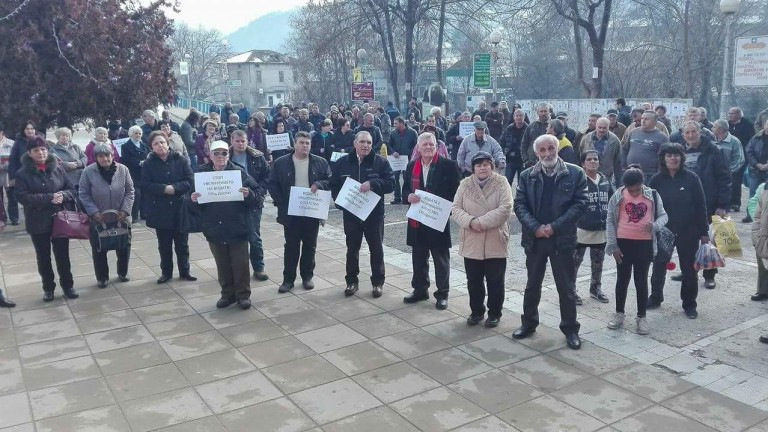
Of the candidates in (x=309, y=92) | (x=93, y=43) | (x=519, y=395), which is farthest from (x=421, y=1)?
(x=519, y=395)

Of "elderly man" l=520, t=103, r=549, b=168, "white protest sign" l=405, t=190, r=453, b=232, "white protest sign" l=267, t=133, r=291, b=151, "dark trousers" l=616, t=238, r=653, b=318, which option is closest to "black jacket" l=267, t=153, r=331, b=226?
"white protest sign" l=405, t=190, r=453, b=232

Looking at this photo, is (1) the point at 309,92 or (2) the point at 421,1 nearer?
(2) the point at 421,1

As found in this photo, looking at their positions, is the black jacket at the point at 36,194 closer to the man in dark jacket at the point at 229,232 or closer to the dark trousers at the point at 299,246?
the man in dark jacket at the point at 229,232

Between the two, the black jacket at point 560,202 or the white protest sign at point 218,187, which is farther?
the white protest sign at point 218,187

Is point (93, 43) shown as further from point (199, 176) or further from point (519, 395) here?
point (519, 395)

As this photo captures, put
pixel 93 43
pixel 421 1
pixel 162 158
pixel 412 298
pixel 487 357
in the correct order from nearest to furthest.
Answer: pixel 487 357 → pixel 412 298 → pixel 162 158 → pixel 93 43 → pixel 421 1

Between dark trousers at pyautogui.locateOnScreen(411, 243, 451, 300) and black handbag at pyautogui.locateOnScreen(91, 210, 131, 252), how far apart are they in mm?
3351

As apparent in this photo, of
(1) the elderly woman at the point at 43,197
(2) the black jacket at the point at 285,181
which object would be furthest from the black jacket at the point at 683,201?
(1) the elderly woman at the point at 43,197

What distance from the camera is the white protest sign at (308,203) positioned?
23.9ft

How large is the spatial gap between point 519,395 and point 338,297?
2.95m

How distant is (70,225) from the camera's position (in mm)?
7227

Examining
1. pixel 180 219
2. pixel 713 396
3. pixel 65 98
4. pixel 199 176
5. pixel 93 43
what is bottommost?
pixel 713 396

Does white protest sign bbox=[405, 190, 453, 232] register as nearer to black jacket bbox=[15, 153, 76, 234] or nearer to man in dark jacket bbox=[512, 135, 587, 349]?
man in dark jacket bbox=[512, 135, 587, 349]

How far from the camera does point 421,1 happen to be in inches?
1083
